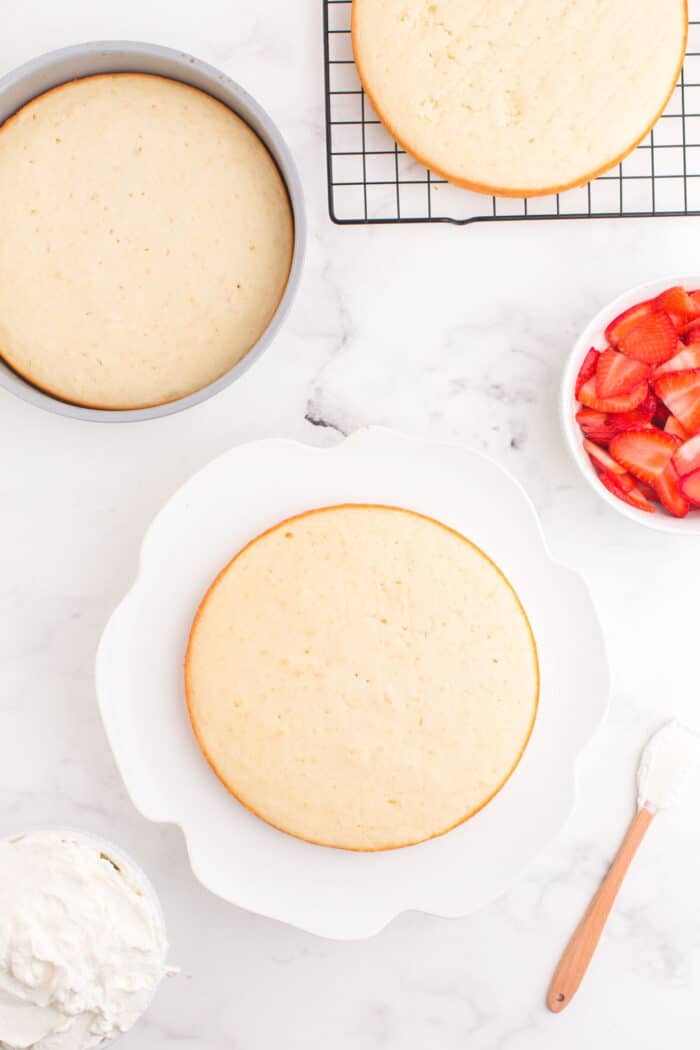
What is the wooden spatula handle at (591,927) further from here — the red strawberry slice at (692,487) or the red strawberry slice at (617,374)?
the red strawberry slice at (617,374)

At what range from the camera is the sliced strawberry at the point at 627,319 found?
1.05 m

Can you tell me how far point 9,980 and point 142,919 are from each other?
0.13 m

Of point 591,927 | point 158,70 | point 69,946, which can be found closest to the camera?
point 69,946

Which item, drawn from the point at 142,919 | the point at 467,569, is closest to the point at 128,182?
the point at 467,569


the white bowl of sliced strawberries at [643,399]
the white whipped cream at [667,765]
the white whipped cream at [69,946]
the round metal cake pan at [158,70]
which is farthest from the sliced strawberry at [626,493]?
the white whipped cream at [69,946]

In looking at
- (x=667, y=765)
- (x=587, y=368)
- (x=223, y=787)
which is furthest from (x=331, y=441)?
(x=667, y=765)

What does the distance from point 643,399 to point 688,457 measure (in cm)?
8

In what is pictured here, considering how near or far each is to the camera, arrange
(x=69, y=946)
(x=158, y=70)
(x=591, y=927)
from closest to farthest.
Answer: (x=69, y=946) < (x=158, y=70) < (x=591, y=927)

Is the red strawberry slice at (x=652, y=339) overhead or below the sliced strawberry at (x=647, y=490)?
overhead

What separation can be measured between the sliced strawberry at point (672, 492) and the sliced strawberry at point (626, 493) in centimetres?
2

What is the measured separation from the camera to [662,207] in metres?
1.10

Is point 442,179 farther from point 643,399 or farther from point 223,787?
point 223,787

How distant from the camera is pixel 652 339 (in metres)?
1.05

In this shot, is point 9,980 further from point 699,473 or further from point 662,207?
point 662,207
